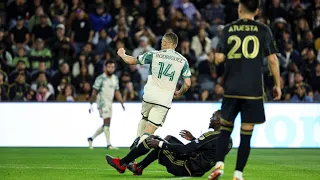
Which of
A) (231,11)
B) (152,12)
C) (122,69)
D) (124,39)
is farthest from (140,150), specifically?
(231,11)

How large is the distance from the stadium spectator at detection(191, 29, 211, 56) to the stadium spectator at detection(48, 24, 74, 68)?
13.1 ft

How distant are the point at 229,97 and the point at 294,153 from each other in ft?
35.2

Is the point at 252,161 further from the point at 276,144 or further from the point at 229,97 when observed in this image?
the point at 229,97

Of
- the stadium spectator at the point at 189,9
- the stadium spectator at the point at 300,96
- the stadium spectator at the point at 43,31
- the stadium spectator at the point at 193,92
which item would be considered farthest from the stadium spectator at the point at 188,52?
the stadium spectator at the point at 43,31

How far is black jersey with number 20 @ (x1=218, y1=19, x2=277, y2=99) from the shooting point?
10594 mm

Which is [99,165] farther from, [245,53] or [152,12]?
[152,12]

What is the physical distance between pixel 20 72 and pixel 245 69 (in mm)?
15300

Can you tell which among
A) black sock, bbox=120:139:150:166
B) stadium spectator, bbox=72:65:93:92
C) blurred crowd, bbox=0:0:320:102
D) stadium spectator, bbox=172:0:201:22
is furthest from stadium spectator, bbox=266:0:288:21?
black sock, bbox=120:139:150:166

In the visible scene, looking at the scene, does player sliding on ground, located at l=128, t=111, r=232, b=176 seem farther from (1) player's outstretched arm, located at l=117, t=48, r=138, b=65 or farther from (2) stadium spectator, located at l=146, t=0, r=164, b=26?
(2) stadium spectator, located at l=146, t=0, r=164, b=26

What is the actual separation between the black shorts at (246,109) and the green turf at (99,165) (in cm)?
231

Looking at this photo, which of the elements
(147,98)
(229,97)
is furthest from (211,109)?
(229,97)

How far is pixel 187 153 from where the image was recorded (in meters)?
12.6

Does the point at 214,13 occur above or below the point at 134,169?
above

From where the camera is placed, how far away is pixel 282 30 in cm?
2752
